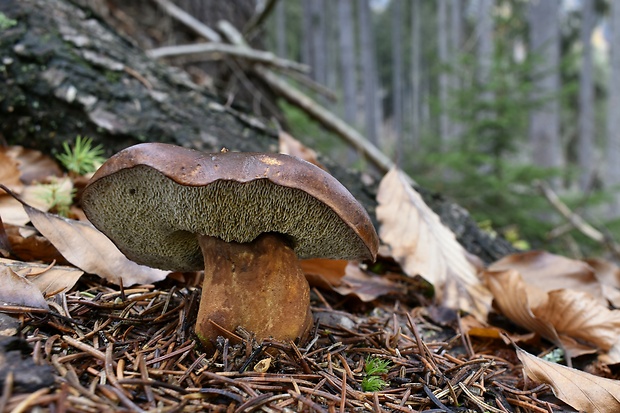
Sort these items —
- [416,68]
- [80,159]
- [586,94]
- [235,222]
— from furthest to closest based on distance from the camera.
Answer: [416,68] < [586,94] < [80,159] < [235,222]

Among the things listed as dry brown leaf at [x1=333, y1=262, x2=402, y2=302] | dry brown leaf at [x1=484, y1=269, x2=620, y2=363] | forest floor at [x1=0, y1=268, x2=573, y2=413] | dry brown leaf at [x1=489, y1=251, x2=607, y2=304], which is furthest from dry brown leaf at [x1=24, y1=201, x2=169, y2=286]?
dry brown leaf at [x1=489, y1=251, x2=607, y2=304]

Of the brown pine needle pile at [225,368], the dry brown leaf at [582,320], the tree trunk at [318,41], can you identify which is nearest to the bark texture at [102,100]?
the dry brown leaf at [582,320]

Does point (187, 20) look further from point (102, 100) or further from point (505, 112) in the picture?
point (505, 112)

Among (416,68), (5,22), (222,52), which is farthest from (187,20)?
(416,68)

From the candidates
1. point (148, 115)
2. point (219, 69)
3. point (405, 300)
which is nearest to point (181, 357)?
point (405, 300)

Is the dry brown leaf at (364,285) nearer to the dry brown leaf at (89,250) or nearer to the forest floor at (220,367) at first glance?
the forest floor at (220,367)

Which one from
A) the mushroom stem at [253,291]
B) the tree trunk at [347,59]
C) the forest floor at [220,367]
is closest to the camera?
the forest floor at [220,367]
